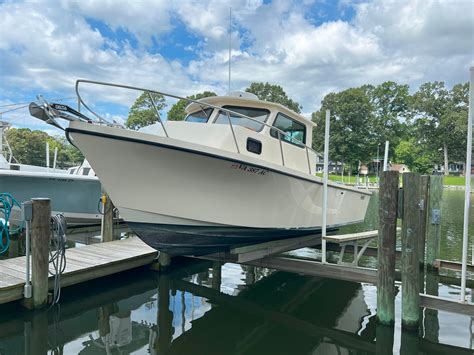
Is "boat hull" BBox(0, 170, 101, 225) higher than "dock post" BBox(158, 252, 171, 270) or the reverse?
higher

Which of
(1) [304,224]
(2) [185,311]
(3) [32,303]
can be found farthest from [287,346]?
(3) [32,303]

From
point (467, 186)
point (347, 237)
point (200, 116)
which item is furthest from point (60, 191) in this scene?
point (467, 186)

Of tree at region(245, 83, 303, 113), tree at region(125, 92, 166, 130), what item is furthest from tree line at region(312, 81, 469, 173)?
tree at region(125, 92, 166, 130)

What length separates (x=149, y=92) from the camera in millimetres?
4953

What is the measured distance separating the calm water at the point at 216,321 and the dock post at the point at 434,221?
2.36ft

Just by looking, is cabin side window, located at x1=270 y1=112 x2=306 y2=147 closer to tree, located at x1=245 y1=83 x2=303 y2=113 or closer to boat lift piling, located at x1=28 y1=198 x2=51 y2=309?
boat lift piling, located at x1=28 y1=198 x2=51 y2=309

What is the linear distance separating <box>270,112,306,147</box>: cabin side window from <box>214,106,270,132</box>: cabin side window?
0.78 ft

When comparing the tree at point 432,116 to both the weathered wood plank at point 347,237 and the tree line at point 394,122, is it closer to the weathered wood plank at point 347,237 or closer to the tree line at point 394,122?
the tree line at point 394,122

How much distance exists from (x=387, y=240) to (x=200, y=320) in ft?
9.39

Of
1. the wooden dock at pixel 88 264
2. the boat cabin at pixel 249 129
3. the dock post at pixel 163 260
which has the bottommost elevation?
the dock post at pixel 163 260

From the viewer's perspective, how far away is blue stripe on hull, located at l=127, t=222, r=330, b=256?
17.7 ft

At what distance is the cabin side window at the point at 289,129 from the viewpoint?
641 cm

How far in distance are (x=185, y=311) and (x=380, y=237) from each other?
3.12 metres

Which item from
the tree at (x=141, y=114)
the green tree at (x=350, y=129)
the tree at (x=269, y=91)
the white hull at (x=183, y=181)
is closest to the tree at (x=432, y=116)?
the green tree at (x=350, y=129)
